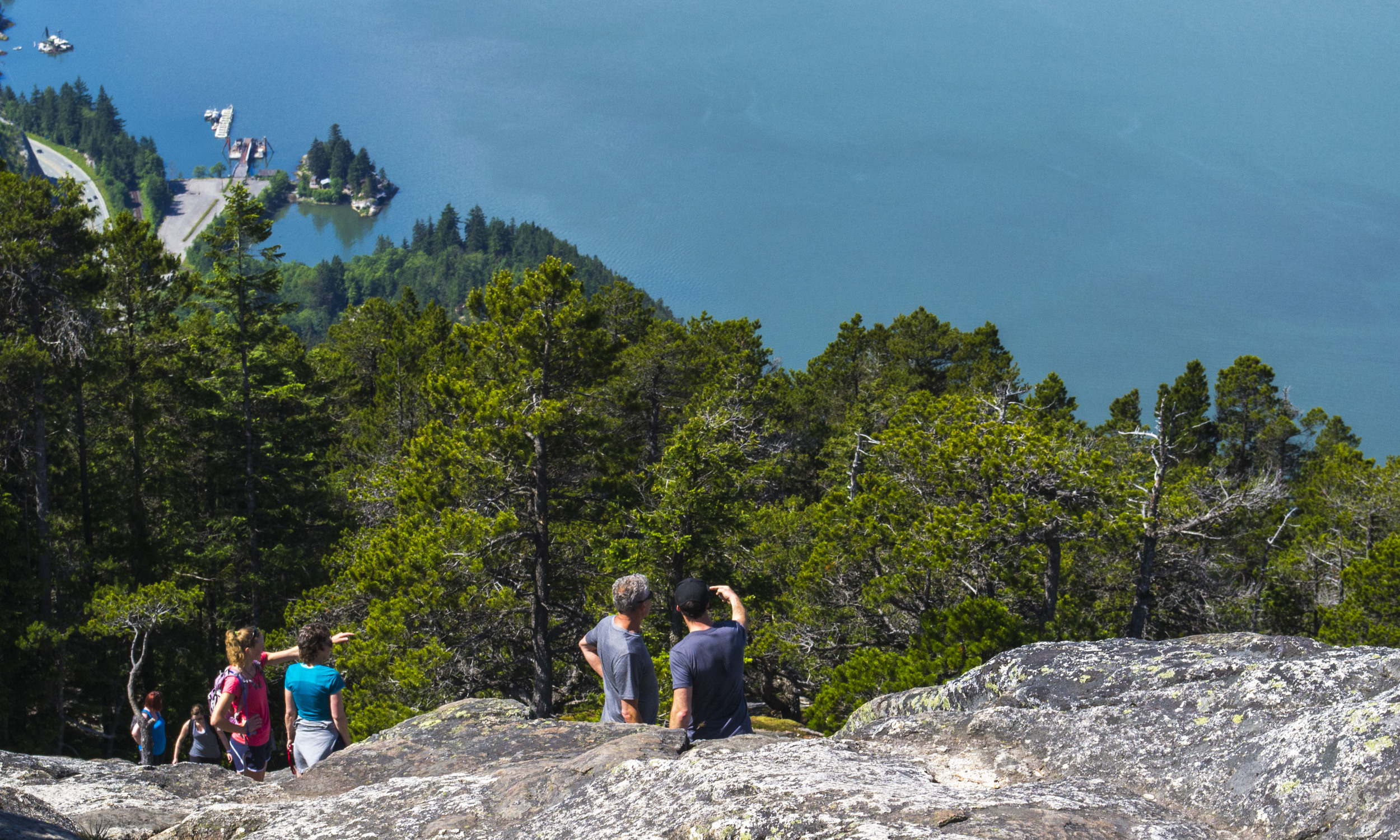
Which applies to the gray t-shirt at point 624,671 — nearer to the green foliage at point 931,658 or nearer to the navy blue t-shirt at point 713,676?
the navy blue t-shirt at point 713,676

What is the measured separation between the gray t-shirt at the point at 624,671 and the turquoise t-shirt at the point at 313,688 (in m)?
2.07

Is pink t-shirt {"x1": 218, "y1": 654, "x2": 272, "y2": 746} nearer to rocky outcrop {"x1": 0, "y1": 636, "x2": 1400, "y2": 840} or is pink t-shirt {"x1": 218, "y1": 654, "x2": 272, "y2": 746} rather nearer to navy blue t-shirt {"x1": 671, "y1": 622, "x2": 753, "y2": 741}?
rocky outcrop {"x1": 0, "y1": 636, "x2": 1400, "y2": 840}

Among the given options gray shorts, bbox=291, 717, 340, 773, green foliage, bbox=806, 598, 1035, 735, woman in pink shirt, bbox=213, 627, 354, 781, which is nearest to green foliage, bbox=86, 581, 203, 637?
green foliage, bbox=806, 598, 1035, 735

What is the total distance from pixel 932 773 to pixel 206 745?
765cm

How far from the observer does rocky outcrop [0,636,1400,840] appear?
4.32 meters

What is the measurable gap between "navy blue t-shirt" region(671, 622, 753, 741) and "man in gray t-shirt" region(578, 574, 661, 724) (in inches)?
13.0

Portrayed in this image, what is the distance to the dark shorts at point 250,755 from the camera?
7648 mm

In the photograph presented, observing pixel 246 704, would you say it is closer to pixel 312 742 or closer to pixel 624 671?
pixel 312 742

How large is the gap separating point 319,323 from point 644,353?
184m

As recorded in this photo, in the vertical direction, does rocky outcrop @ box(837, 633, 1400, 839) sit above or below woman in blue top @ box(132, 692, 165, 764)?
above

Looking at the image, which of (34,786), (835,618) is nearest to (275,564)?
(835,618)

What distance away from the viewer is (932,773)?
17.9 ft

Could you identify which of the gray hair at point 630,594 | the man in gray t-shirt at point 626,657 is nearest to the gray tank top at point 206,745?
the man in gray t-shirt at point 626,657

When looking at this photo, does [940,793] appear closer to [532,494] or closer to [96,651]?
[532,494]
